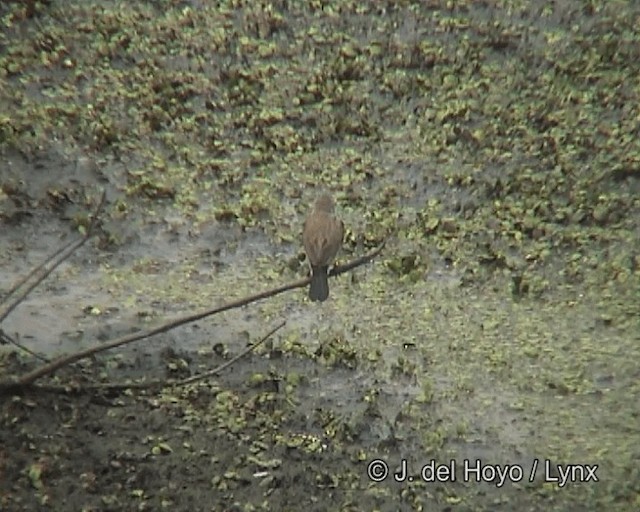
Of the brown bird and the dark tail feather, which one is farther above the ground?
the brown bird

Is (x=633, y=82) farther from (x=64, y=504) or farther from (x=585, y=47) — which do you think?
(x=64, y=504)

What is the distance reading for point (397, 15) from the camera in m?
8.95

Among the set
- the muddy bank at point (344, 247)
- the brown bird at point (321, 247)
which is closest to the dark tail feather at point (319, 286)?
the brown bird at point (321, 247)

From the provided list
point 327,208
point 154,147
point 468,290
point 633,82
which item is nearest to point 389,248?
point 468,290

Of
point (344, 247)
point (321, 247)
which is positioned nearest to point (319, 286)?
point (321, 247)

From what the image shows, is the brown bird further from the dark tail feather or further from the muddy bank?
the muddy bank

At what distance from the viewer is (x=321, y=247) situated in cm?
483

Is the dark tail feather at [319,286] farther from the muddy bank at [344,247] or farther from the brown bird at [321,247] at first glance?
the muddy bank at [344,247]

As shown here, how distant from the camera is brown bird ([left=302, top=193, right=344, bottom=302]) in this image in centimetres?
476

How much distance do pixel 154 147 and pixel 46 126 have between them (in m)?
0.79

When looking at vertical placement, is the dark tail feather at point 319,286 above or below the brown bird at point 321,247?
below

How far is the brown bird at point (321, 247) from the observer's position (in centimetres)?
476

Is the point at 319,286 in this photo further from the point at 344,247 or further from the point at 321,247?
the point at 344,247

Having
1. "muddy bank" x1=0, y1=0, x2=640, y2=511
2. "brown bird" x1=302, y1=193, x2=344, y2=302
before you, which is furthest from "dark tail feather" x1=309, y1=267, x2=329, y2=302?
"muddy bank" x1=0, y1=0, x2=640, y2=511
